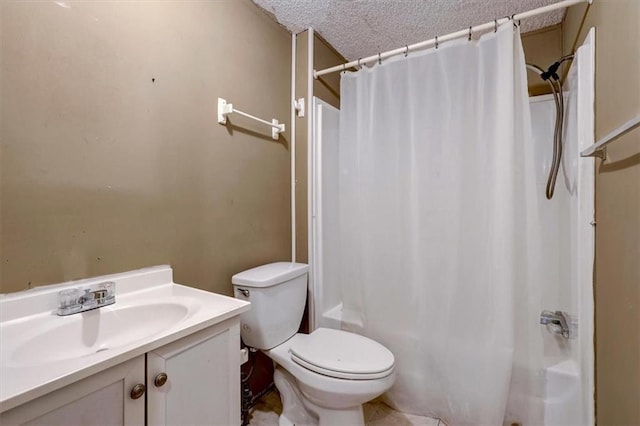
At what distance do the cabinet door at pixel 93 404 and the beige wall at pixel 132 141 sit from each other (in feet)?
1.45

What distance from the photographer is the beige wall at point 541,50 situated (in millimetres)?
1741

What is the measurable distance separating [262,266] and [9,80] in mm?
1155

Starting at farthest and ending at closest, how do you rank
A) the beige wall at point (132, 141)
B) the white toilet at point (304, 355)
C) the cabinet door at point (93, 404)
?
the white toilet at point (304, 355), the beige wall at point (132, 141), the cabinet door at point (93, 404)

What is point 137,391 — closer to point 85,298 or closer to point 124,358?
point 124,358

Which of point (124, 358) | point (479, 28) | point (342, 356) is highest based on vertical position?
point (479, 28)

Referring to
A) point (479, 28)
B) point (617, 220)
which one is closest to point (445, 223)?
point (617, 220)

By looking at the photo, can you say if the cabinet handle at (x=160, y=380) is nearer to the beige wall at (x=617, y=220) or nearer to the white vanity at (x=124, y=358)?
the white vanity at (x=124, y=358)

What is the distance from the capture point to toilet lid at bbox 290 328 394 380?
121 cm

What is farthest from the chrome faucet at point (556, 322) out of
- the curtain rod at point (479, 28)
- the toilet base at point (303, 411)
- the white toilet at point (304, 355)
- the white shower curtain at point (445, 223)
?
the curtain rod at point (479, 28)

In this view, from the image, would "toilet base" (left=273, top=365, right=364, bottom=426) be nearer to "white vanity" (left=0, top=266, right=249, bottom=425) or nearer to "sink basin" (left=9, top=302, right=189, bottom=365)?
"white vanity" (left=0, top=266, right=249, bottom=425)

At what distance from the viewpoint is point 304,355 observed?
4.29 feet

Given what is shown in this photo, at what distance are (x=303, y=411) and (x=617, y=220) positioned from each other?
5.06 ft

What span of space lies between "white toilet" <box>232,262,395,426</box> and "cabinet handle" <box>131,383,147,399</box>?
0.66 m

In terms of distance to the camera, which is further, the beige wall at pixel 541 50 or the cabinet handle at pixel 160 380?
the beige wall at pixel 541 50
